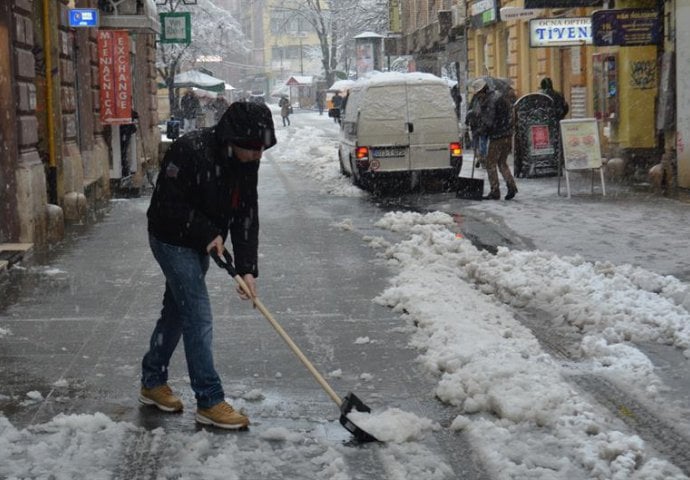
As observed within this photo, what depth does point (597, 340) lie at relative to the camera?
24.5 feet

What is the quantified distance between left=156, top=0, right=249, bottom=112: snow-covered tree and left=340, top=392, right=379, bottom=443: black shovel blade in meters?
34.9

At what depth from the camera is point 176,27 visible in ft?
96.3

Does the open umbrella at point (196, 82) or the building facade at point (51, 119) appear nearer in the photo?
the building facade at point (51, 119)

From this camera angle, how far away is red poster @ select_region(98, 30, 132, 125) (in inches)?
798

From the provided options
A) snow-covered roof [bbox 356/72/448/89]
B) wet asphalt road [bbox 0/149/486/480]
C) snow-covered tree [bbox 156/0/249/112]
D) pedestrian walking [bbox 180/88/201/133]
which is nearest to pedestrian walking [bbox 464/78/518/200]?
snow-covered roof [bbox 356/72/448/89]

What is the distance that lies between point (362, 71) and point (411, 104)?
135ft

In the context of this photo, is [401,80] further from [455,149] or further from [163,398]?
[163,398]

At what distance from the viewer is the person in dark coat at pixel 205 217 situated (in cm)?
563

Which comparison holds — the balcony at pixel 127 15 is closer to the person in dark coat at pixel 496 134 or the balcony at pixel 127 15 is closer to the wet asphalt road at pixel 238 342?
the person in dark coat at pixel 496 134

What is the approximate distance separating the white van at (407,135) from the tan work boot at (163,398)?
41.6 ft

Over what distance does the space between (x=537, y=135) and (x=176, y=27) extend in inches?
480

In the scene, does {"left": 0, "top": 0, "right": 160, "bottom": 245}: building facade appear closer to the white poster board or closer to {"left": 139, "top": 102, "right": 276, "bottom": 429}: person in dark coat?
the white poster board

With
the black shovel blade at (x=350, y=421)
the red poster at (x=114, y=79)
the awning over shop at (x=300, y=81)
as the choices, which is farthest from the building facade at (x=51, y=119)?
the awning over shop at (x=300, y=81)

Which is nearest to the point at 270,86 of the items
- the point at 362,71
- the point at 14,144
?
the point at 362,71
